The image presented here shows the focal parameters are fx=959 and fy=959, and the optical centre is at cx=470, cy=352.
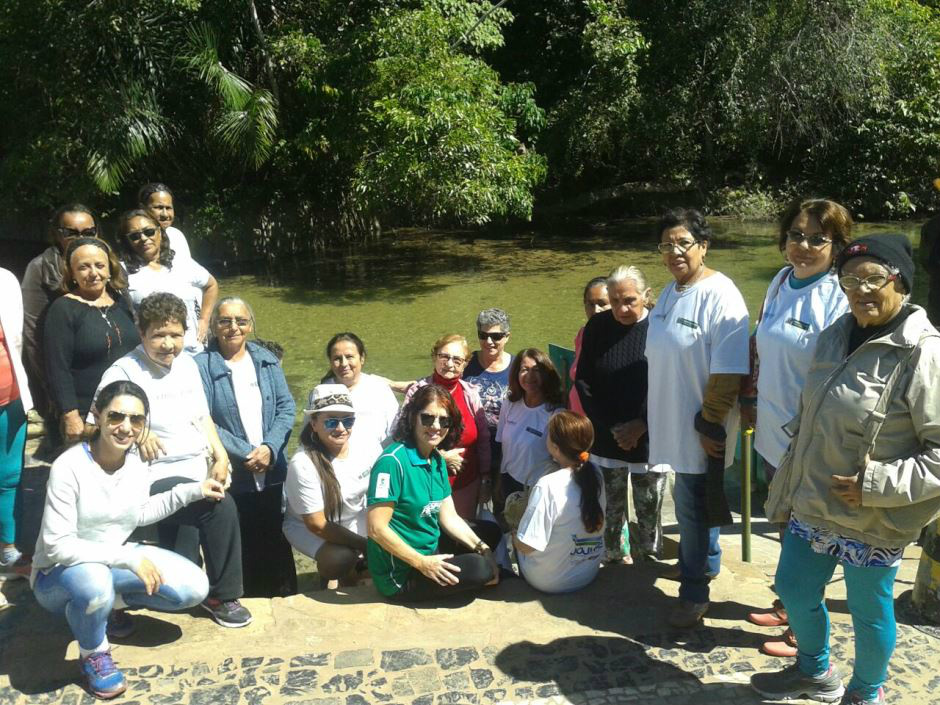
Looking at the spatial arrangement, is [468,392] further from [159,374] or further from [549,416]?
[159,374]

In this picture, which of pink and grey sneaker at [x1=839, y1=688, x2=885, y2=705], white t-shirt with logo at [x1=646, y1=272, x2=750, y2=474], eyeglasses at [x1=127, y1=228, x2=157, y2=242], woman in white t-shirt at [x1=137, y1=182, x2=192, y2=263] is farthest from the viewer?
woman in white t-shirt at [x1=137, y1=182, x2=192, y2=263]

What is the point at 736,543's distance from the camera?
5.48 meters

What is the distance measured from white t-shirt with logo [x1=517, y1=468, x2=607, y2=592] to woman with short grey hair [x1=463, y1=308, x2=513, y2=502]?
78 cm

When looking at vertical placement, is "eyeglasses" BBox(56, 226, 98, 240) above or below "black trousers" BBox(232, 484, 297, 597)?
above

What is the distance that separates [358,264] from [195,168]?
3435 mm

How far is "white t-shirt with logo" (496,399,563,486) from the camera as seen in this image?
477 cm

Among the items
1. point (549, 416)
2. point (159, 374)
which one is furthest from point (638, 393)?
point (159, 374)

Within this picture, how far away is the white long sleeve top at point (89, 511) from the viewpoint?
3.56 meters

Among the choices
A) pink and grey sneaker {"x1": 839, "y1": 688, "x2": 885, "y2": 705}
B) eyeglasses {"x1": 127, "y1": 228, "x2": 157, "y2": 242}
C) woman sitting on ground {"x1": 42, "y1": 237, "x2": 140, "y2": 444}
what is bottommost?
pink and grey sneaker {"x1": 839, "y1": 688, "x2": 885, "y2": 705}

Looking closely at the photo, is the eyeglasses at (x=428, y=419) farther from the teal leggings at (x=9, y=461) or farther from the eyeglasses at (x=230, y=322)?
the teal leggings at (x=9, y=461)

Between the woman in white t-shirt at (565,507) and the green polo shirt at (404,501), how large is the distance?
42 cm

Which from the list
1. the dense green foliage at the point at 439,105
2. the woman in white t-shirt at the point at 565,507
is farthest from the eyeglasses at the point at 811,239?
the dense green foliage at the point at 439,105

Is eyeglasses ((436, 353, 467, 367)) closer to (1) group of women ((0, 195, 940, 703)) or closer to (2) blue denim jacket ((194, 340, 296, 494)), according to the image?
(1) group of women ((0, 195, 940, 703))

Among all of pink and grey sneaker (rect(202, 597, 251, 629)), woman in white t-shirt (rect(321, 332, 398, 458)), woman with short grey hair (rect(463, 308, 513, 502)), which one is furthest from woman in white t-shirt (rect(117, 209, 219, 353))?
pink and grey sneaker (rect(202, 597, 251, 629))
